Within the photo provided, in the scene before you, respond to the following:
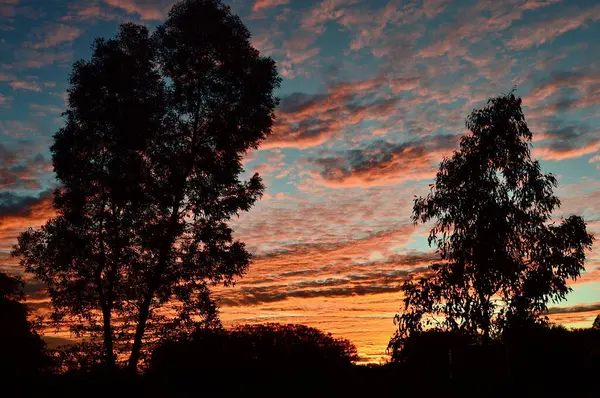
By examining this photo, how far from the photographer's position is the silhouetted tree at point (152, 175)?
2264cm

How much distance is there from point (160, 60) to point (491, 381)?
79.2ft

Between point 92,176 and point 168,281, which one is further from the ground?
point 92,176

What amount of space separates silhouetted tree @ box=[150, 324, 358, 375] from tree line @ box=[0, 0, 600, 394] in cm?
15

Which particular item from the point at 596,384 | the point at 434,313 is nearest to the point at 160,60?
the point at 434,313

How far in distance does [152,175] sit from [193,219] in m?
3.21

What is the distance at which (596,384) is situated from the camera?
25641 millimetres

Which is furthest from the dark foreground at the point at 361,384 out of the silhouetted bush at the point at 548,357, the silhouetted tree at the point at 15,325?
the silhouetted tree at the point at 15,325

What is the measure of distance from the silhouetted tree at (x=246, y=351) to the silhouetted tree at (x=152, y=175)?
1.18 meters

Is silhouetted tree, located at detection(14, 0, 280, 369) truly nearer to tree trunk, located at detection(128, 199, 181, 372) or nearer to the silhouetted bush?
tree trunk, located at detection(128, 199, 181, 372)

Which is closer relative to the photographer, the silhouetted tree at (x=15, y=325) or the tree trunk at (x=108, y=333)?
the tree trunk at (x=108, y=333)

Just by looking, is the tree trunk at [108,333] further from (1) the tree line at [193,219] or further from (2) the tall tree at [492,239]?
(2) the tall tree at [492,239]

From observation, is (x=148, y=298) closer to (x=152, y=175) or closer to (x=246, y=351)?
(x=152, y=175)

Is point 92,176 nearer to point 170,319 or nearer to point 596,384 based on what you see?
point 170,319

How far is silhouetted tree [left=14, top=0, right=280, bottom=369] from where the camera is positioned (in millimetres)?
22641
